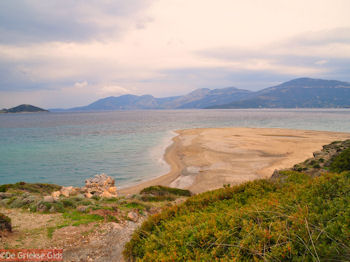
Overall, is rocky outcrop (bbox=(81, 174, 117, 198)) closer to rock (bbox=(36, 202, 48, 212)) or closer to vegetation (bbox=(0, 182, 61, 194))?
vegetation (bbox=(0, 182, 61, 194))

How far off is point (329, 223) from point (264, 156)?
95.7 feet

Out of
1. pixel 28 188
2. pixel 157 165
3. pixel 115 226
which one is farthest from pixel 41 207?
pixel 157 165

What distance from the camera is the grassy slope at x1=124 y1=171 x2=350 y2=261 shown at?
3.13 metres

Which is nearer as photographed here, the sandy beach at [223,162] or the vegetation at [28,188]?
the vegetation at [28,188]

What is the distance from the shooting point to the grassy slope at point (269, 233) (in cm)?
313

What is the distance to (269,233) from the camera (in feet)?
11.7

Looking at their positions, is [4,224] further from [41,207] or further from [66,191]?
[66,191]

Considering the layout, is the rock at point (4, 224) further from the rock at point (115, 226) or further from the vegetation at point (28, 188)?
the vegetation at point (28, 188)

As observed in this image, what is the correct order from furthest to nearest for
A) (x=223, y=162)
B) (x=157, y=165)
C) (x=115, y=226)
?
(x=157, y=165), (x=223, y=162), (x=115, y=226)

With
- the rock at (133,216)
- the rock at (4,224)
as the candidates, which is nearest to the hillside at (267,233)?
the rock at (133,216)

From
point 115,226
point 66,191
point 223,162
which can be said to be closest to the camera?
point 115,226

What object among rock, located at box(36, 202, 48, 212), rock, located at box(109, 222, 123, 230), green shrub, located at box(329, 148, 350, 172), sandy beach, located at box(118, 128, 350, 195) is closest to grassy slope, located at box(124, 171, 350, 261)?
rock, located at box(109, 222, 123, 230)

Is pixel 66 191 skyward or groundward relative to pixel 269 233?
groundward

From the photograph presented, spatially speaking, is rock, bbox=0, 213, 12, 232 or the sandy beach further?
the sandy beach
